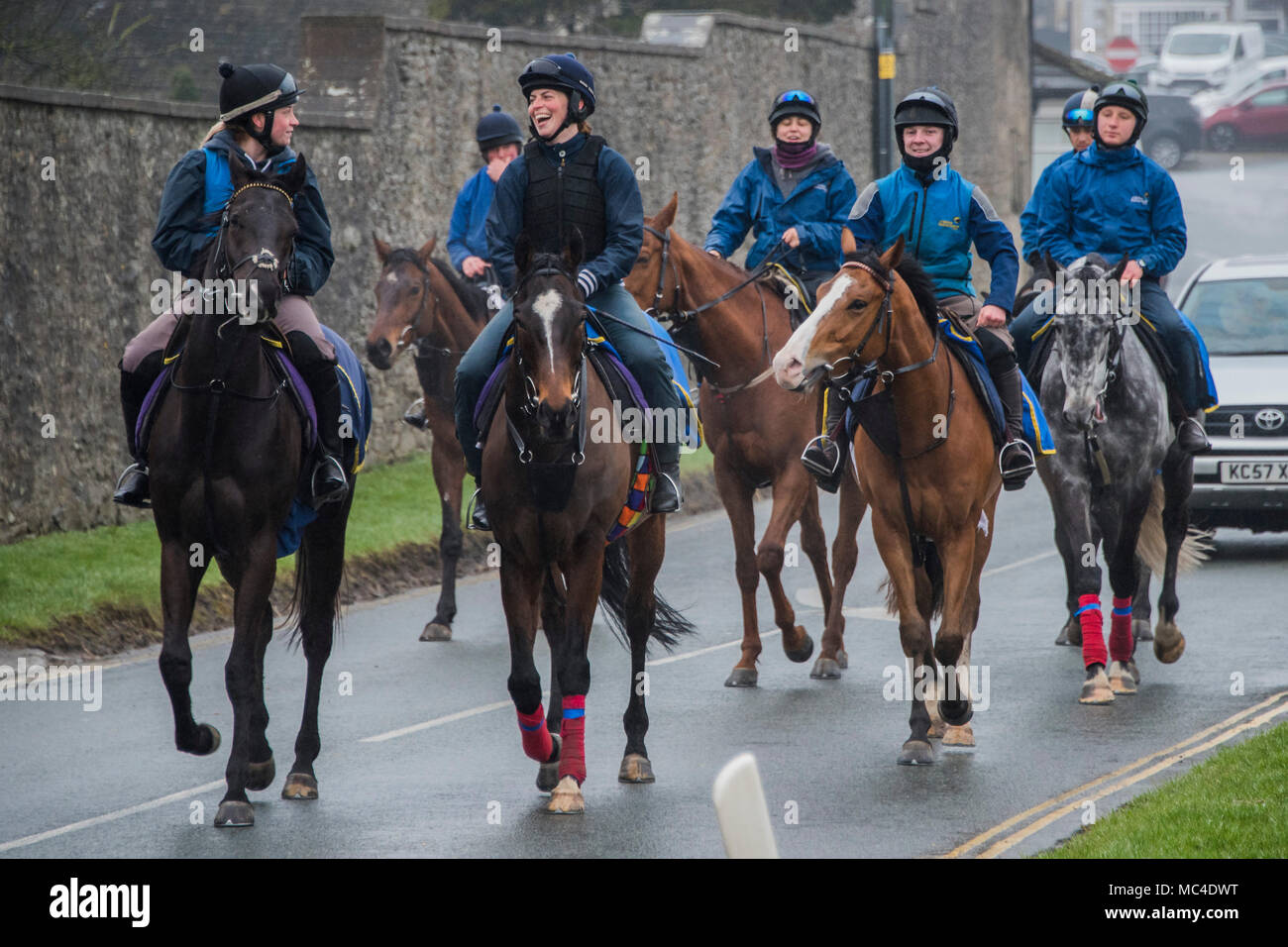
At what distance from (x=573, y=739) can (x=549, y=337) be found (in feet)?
5.94

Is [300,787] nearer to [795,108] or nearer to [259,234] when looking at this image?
[259,234]

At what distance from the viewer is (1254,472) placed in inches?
572

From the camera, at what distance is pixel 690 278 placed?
11.1 metres

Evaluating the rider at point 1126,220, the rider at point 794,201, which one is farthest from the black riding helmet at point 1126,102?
the rider at point 794,201

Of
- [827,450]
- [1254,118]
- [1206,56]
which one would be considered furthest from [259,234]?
[1206,56]

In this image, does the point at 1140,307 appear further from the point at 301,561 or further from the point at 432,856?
the point at 432,856

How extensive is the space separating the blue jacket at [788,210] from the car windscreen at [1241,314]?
16.6 feet

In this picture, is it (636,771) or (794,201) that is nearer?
(636,771)

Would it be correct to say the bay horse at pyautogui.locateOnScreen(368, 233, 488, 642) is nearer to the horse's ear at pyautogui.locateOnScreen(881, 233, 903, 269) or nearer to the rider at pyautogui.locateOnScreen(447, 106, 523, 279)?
the rider at pyautogui.locateOnScreen(447, 106, 523, 279)

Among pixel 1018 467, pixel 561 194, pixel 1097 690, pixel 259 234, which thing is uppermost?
pixel 561 194

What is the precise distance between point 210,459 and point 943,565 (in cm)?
350

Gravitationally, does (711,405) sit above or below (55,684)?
above

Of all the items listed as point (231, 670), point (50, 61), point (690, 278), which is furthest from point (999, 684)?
point (50, 61)

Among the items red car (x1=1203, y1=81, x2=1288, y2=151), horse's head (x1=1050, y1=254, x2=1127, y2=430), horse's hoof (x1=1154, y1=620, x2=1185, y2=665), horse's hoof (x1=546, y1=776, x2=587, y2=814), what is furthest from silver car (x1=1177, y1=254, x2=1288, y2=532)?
red car (x1=1203, y1=81, x2=1288, y2=151)
